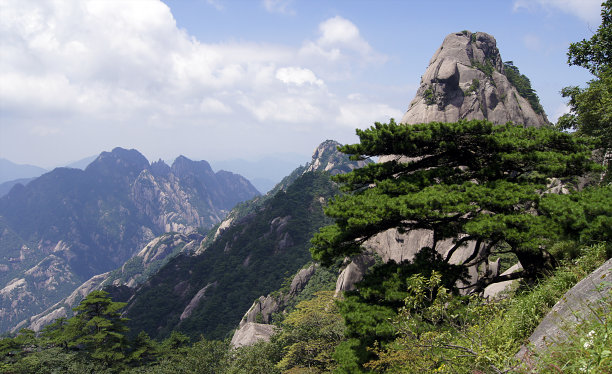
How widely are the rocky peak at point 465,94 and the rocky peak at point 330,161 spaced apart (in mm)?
80095

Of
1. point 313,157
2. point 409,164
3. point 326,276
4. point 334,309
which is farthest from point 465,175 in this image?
point 313,157

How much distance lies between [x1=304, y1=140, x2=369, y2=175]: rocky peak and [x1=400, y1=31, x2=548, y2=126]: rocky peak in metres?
80.1

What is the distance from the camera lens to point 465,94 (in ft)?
132

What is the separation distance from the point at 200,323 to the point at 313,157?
364 ft

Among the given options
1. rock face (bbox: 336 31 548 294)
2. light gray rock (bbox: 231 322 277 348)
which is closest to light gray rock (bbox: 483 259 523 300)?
rock face (bbox: 336 31 548 294)

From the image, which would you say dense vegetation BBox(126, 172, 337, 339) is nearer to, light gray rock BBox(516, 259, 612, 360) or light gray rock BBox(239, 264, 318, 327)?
light gray rock BBox(239, 264, 318, 327)

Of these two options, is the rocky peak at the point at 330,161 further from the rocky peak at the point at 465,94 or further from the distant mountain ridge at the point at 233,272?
the rocky peak at the point at 465,94

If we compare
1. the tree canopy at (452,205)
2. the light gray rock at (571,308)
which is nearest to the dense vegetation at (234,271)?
the tree canopy at (452,205)

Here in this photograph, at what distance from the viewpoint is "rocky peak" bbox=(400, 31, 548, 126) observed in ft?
130

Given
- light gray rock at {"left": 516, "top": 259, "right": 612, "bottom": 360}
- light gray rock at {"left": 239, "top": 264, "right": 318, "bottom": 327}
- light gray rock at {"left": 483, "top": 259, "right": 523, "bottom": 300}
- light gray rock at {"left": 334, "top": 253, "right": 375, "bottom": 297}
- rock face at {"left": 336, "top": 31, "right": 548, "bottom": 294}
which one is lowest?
light gray rock at {"left": 239, "top": 264, "right": 318, "bottom": 327}

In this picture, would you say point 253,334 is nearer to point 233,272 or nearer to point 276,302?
point 276,302

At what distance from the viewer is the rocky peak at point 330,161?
133500 mm

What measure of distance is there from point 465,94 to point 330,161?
332 ft

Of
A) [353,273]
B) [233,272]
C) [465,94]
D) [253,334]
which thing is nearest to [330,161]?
[233,272]
